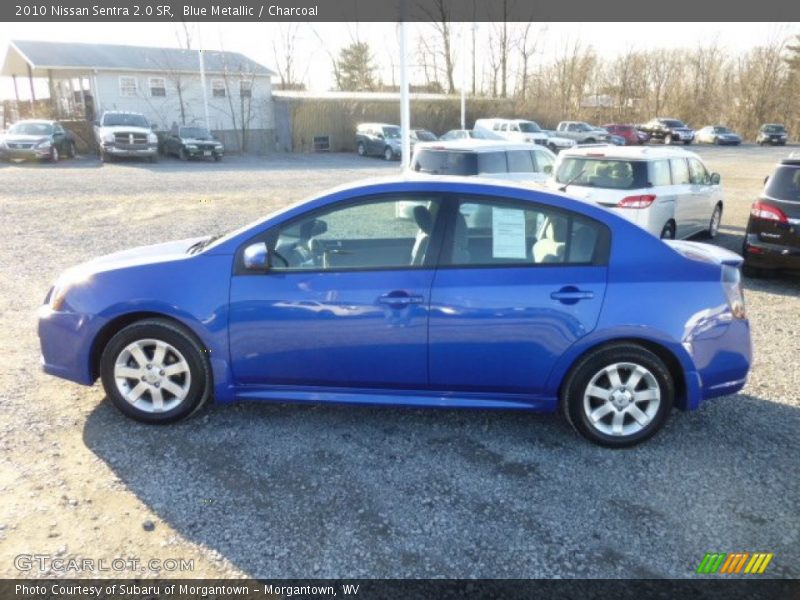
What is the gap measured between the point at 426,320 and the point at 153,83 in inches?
1343

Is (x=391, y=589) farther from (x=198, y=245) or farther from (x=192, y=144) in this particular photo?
(x=192, y=144)

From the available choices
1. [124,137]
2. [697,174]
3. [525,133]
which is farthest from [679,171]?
[124,137]

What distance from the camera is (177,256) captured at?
379cm

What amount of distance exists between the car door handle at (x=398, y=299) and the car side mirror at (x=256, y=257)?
755 millimetres

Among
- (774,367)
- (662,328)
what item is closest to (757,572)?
(662,328)

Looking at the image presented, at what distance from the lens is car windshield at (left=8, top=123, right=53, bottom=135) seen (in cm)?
2325

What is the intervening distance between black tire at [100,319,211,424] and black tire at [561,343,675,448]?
2290mm

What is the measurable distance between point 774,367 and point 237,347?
442 centimetres

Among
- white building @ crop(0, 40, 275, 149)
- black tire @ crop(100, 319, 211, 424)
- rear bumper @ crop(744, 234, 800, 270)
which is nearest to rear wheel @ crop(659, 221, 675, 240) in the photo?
rear bumper @ crop(744, 234, 800, 270)

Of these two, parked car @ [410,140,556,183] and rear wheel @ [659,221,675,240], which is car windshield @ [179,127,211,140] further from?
rear wheel @ [659,221,675,240]

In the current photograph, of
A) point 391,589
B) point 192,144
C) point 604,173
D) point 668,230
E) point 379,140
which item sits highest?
point 379,140

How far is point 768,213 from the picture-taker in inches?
283

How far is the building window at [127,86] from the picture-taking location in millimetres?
31359

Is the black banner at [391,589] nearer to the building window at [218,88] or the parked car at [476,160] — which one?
the parked car at [476,160]
